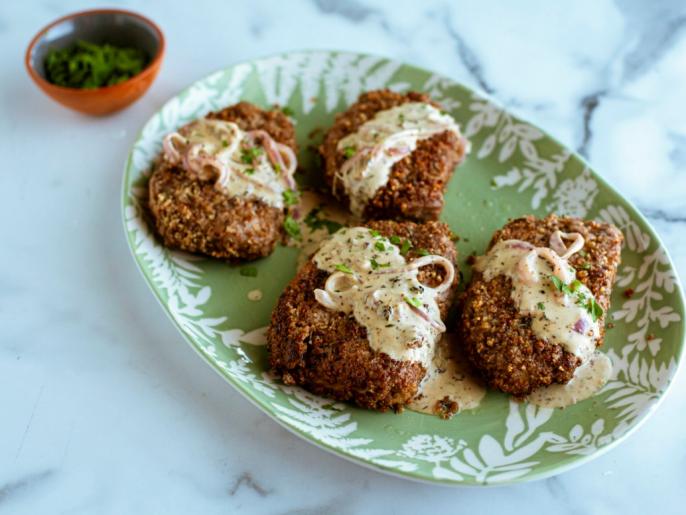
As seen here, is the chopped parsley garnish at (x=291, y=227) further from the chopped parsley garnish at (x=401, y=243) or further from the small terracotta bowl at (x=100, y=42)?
the small terracotta bowl at (x=100, y=42)

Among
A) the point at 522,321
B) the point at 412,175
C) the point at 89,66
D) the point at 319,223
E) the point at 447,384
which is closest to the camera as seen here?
the point at 522,321

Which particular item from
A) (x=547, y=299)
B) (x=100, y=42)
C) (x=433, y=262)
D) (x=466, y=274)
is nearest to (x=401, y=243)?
(x=433, y=262)

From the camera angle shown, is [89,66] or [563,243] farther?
[89,66]

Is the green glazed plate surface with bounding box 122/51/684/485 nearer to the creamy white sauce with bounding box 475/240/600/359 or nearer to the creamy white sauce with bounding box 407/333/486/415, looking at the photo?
the creamy white sauce with bounding box 407/333/486/415

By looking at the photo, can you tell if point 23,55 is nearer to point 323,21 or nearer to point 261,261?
point 323,21

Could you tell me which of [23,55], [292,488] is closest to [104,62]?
[23,55]

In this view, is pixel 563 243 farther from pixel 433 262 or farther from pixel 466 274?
pixel 433 262

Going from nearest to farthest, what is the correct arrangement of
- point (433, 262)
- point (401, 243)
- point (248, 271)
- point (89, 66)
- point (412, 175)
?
point (433, 262) < point (401, 243) < point (248, 271) < point (412, 175) < point (89, 66)

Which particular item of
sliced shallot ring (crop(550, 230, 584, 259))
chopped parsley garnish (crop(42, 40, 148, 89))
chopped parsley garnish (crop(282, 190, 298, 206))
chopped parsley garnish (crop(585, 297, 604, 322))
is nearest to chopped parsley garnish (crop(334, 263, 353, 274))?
chopped parsley garnish (crop(282, 190, 298, 206))
